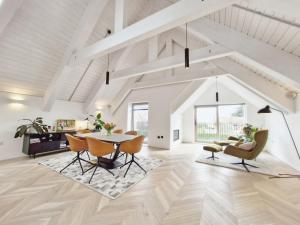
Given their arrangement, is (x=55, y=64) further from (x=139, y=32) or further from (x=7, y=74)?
(x=139, y=32)

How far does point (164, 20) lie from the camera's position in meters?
2.15

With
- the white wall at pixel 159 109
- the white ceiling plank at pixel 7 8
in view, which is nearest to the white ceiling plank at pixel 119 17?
the white ceiling plank at pixel 7 8

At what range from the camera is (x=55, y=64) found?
13.9 feet

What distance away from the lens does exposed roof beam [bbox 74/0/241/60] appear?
5.95 feet

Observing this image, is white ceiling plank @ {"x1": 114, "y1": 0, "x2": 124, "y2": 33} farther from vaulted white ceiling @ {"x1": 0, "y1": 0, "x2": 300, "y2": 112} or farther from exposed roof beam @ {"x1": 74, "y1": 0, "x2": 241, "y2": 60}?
vaulted white ceiling @ {"x1": 0, "y1": 0, "x2": 300, "y2": 112}

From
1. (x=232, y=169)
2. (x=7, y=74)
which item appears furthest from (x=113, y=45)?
(x=232, y=169)

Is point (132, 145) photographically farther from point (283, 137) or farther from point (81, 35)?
point (283, 137)

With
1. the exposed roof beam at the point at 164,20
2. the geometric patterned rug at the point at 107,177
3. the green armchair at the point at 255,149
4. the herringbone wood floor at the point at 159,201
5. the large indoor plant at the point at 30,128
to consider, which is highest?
the exposed roof beam at the point at 164,20

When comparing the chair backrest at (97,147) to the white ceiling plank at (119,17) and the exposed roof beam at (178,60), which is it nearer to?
the white ceiling plank at (119,17)

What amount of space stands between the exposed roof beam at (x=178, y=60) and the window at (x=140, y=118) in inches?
98.7

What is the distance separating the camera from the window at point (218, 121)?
263 inches

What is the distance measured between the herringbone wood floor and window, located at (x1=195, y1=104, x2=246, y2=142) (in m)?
4.05

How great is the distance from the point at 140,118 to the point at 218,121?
13.1ft

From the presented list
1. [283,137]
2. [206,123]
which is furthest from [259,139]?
[206,123]
